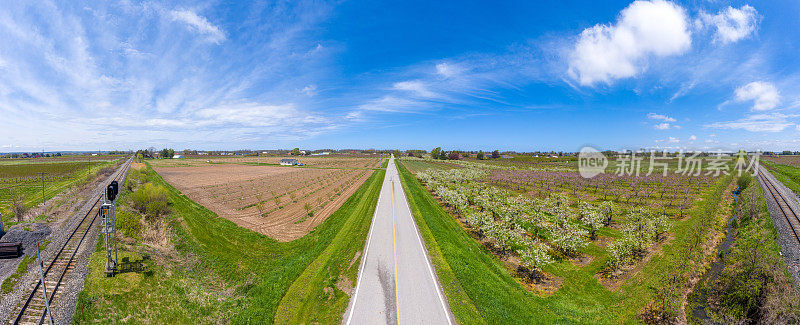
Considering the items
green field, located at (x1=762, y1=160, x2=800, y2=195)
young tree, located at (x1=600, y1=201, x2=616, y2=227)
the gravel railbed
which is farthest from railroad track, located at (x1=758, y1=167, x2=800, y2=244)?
young tree, located at (x1=600, y1=201, x2=616, y2=227)

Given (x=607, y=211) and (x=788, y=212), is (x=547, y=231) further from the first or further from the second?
(x=788, y=212)

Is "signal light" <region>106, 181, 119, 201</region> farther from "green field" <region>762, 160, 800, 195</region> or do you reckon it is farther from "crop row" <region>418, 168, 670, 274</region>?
"green field" <region>762, 160, 800, 195</region>

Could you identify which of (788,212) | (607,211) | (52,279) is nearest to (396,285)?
(52,279)

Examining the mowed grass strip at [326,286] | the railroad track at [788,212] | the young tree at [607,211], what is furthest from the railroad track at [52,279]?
the railroad track at [788,212]

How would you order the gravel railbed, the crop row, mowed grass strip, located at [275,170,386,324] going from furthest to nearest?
the gravel railbed → the crop row → mowed grass strip, located at [275,170,386,324]

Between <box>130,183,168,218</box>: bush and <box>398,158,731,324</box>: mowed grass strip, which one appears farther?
<box>130,183,168,218</box>: bush
